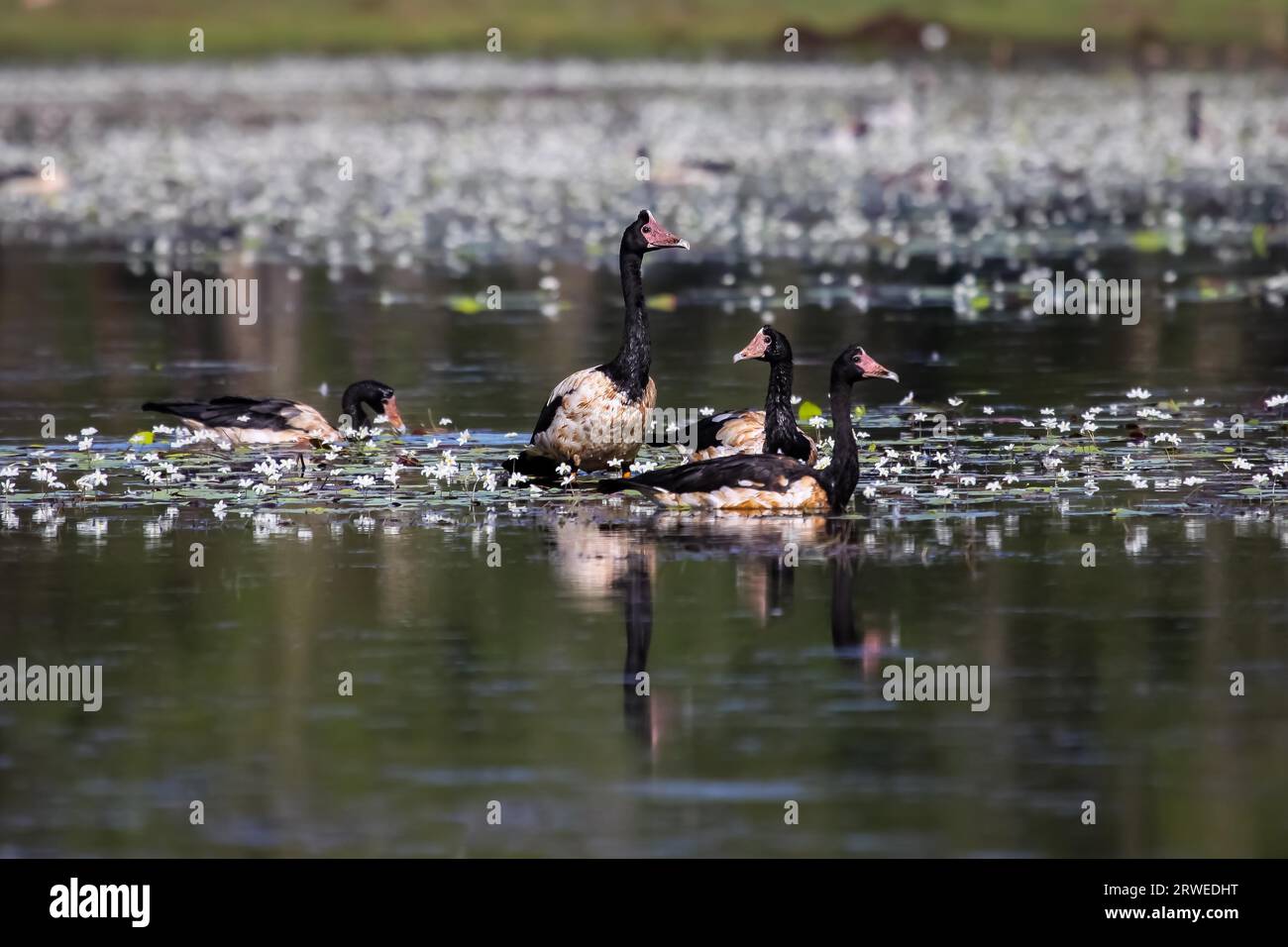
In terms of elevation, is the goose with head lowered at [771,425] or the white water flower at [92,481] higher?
the goose with head lowered at [771,425]

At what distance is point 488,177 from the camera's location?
48438 millimetres

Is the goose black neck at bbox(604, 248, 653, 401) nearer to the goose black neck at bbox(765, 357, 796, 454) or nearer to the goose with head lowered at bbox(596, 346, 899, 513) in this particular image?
the goose black neck at bbox(765, 357, 796, 454)

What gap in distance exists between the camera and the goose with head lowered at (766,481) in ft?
51.0

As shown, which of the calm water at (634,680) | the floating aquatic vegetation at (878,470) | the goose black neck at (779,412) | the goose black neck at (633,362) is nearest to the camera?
the calm water at (634,680)

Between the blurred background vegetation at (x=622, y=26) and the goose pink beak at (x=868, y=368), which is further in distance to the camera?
the blurred background vegetation at (x=622, y=26)

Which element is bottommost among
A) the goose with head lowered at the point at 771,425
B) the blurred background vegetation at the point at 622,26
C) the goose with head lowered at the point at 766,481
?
the goose with head lowered at the point at 766,481

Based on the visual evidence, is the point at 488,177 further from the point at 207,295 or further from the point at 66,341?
the point at 66,341

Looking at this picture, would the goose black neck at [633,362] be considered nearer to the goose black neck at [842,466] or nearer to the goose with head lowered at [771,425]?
the goose with head lowered at [771,425]

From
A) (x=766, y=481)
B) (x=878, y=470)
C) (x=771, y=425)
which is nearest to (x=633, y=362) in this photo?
(x=771, y=425)

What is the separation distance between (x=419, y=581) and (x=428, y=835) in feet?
14.9

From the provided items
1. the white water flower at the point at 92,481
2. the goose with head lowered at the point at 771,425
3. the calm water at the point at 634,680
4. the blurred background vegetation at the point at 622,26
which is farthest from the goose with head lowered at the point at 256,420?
the blurred background vegetation at the point at 622,26

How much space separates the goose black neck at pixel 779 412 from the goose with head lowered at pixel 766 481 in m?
0.69

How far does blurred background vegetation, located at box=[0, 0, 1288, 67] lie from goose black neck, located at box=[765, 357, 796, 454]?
7619 centimetres

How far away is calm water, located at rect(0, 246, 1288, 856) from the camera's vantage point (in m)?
9.54
